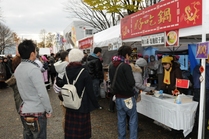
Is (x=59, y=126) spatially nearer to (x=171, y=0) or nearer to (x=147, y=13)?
(x=147, y=13)

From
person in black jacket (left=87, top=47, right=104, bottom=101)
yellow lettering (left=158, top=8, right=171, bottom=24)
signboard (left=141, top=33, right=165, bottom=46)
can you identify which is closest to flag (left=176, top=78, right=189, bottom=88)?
signboard (left=141, top=33, right=165, bottom=46)

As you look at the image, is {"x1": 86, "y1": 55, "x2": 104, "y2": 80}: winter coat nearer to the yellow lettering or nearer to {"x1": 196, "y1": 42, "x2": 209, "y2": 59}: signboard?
the yellow lettering

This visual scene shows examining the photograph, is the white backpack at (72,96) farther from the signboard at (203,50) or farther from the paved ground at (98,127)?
the signboard at (203,50)

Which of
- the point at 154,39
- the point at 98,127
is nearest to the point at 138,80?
the point at 154,39

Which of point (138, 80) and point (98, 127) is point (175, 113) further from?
point (98, 127)

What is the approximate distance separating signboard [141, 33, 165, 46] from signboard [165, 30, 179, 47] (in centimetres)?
11

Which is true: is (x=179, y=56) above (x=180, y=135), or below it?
above

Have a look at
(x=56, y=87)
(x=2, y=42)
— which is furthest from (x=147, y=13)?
(x=2, y=42)

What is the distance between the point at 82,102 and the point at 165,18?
6.81 ft

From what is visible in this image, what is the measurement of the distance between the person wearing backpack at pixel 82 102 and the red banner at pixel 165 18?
167cm

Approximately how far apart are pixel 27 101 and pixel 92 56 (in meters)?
3.66

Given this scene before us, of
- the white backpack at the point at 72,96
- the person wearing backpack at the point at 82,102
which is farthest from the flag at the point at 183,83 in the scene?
the white backpack at the point at 72,96

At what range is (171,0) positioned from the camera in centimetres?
323

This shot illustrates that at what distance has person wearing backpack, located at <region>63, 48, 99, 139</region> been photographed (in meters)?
2.65
